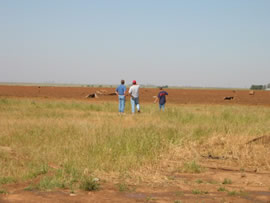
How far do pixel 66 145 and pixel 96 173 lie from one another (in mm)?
2413

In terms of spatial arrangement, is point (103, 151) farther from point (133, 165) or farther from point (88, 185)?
point (88, 185)

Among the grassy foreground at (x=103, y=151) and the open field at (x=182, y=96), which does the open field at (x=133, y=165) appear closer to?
the grassy foreground at (x=103, y=151)

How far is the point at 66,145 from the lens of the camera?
9.26 meters

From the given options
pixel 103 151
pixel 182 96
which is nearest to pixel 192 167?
pixel 103 151

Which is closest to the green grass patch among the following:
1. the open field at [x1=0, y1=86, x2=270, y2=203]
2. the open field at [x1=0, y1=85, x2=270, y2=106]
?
the open field at [x1=0, y1=86, x2=270, y2=203]

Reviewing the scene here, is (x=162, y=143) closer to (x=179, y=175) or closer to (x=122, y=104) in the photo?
(x=179, y=175)

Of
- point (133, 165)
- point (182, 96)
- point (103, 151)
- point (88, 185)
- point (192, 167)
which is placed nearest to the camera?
point (88, 185)

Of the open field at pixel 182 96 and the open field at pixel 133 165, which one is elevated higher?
the open field at pixel 182 96

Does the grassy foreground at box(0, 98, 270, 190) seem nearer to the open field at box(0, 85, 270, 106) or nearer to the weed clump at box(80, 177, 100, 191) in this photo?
the weed clump at box(80, 177, 100, 191)

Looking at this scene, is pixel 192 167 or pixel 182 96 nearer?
pixel 192 167

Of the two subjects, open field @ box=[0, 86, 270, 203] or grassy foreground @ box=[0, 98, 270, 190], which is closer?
open field @ box=[0, 86, 270, 203]

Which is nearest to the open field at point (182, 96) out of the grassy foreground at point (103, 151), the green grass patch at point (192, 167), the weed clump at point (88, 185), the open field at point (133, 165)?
the grassy foreground at point (103, 151)

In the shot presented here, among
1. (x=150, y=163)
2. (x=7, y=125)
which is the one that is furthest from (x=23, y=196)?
(x=7, y=125)

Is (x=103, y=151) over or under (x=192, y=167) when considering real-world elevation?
over
